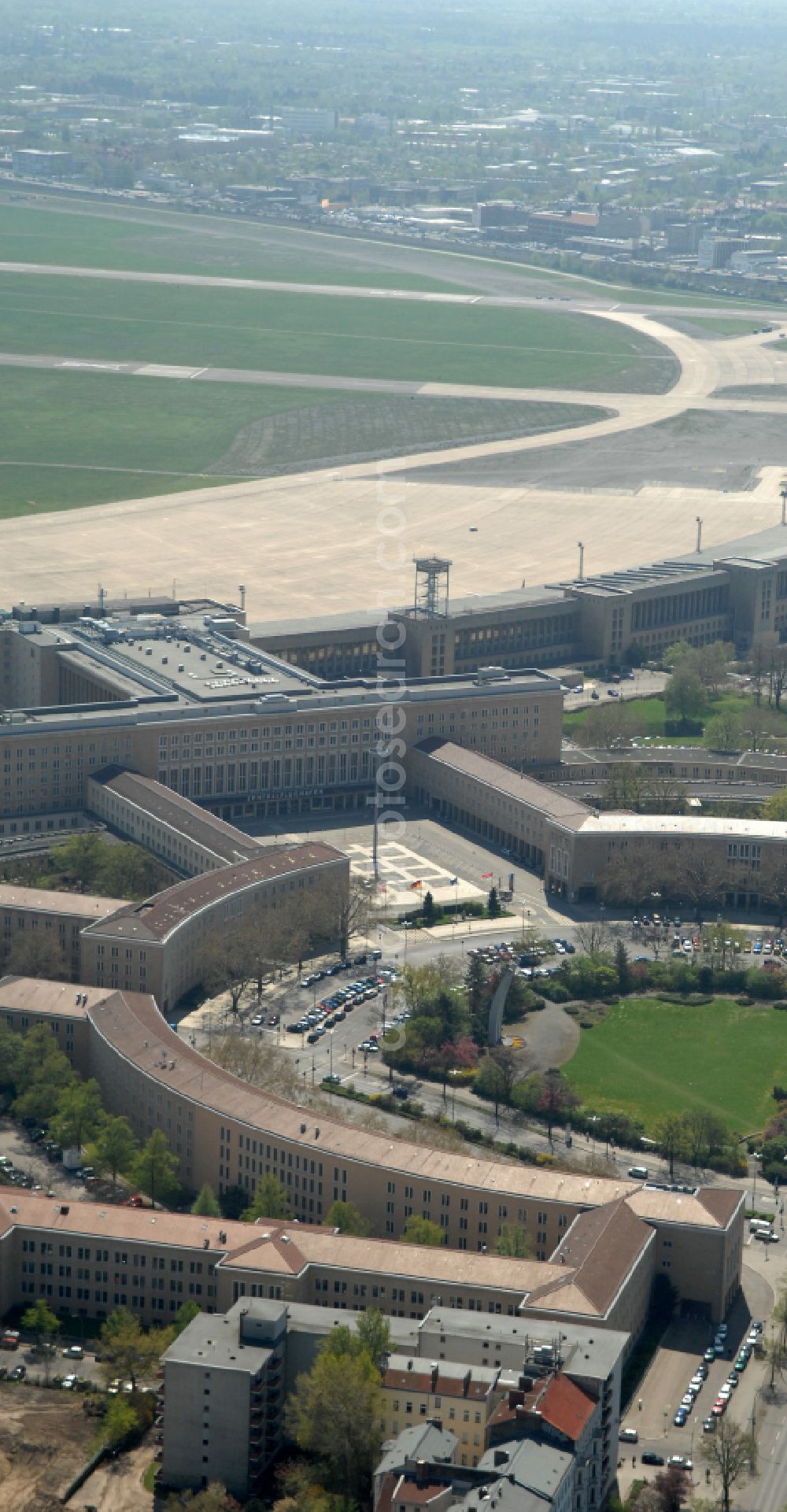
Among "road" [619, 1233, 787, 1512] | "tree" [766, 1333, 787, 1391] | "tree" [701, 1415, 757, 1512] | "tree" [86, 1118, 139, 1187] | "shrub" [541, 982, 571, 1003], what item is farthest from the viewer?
"shrub" [541, 982, 571, 1003]

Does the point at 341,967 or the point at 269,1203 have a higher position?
the point at 269,1203

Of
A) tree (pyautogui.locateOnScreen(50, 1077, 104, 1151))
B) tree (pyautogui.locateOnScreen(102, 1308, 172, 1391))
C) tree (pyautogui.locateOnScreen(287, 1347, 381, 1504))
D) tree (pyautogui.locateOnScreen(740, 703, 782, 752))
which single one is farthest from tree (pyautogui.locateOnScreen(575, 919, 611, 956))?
tree (pyautogui.locateOnScreen(287, 1347, 381, 1504))

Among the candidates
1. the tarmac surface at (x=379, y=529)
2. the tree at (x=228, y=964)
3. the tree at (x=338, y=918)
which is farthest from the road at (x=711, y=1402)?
the tarmac surface at (x=379, y=529)

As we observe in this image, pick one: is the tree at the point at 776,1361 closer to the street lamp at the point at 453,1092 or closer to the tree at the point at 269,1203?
the tree at the point at 269,1203

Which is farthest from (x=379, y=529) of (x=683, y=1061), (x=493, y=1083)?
(x=493, y=1083)

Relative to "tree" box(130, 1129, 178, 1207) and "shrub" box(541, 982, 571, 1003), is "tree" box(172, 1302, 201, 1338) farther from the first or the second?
"shrub" box(541, 982, 571, 1003)

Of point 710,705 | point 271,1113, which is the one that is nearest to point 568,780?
point 710,705

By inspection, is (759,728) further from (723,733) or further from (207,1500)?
(207,1500)
